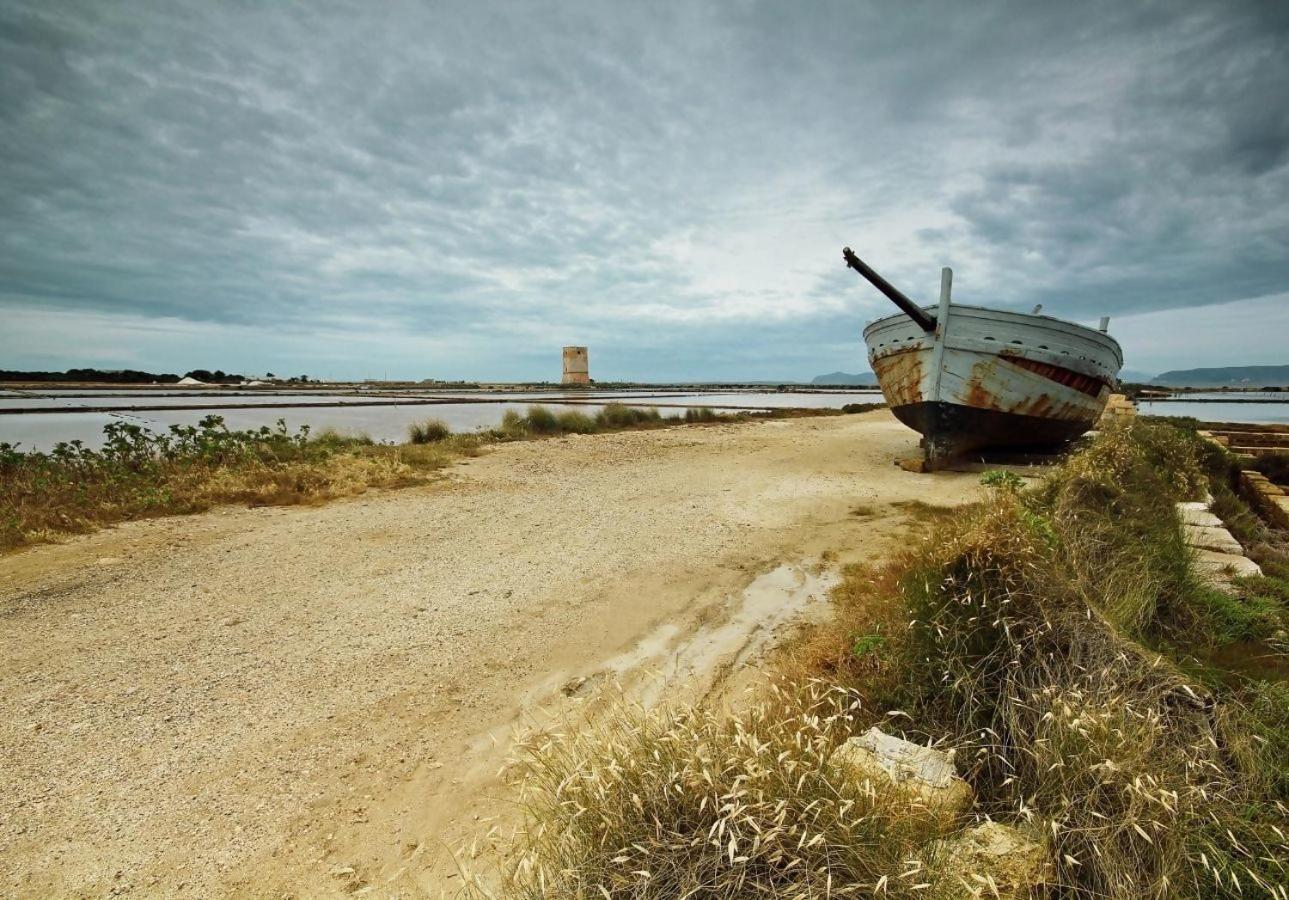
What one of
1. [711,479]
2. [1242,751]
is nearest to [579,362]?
[711,479]

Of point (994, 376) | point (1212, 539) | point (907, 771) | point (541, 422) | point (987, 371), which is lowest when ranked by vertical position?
point (907, 771)

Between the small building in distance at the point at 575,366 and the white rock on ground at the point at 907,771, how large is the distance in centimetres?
7642

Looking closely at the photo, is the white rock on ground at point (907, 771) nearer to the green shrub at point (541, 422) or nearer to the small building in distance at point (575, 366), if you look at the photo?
the green shrub at point (541, 422)

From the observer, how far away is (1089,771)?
236 centimetres

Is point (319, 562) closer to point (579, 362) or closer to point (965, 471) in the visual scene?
point (965, 471)

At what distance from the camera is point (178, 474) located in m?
9.94

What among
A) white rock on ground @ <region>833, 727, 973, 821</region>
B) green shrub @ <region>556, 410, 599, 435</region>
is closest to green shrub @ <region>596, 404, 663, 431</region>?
green shrub @ <region>556, 410, 599, 435</region>

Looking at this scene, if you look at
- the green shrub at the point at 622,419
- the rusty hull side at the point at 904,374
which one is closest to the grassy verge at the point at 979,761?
the rusty hull side at the point at 904,374

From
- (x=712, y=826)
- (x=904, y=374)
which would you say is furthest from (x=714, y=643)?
(x=904, y=374)

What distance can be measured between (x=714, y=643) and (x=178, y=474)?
399 inches

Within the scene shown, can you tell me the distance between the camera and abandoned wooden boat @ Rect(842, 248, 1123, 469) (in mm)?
11797

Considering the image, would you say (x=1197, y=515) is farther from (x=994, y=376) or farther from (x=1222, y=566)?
(x=994, y=376)

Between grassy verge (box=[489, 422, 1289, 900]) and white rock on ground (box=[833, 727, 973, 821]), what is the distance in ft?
0.36

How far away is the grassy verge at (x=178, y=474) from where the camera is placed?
7910mm
